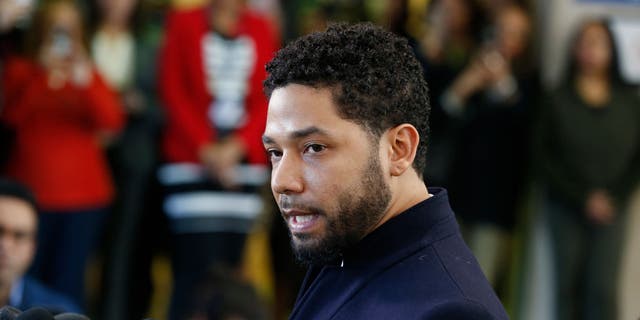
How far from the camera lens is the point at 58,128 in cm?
471

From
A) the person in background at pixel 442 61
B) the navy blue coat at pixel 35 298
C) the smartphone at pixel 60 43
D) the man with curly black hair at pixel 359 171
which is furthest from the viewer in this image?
the person in background at pixel 442 61

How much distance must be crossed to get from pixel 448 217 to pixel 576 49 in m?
3.74

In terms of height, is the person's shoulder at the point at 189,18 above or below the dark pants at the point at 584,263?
above

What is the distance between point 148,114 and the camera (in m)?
5.07

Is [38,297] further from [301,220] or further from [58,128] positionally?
[301,220]

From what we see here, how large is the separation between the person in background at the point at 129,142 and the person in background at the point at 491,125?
1412 mm

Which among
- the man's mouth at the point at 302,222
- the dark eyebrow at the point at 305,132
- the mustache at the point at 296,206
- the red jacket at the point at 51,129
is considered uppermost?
the red jacket at the point at 51,129

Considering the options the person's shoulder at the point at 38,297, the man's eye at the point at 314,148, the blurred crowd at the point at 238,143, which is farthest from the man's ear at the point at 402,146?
the blurred crowd at the point at 238,143

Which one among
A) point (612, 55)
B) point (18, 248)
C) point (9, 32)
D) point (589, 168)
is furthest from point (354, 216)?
point (612, 55)

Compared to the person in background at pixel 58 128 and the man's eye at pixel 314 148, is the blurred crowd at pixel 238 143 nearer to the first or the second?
the person in background at pixel 58 128

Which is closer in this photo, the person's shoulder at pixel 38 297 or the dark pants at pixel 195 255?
the person's shoulder at pixel 38 297

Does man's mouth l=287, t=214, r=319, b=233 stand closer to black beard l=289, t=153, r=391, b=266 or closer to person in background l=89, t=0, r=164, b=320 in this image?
black beard l=289, t=153, r=391, b=266

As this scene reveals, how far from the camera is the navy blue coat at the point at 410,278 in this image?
1.69m

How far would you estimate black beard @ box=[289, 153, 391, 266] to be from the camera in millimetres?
1811
